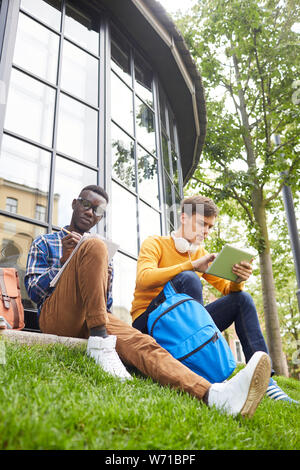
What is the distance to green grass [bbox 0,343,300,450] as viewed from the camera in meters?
1.30

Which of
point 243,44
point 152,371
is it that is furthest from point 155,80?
point 152,371

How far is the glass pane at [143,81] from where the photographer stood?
5863 millimetres

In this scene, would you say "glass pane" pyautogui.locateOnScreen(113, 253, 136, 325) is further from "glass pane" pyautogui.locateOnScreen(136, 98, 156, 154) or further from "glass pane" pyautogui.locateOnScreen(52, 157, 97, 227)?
"glass pane" pyautogui.locateOnScreen(136, 98, 156, 154)

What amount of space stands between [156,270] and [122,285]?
6.07ft

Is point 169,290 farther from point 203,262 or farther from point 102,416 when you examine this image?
point 102,416

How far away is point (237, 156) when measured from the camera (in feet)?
29.1

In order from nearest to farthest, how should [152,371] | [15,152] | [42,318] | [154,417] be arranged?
[154,417], [152,371], [42,318], [15,152]

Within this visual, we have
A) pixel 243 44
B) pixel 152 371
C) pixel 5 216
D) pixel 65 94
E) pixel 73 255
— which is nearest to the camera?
pixel 152 371

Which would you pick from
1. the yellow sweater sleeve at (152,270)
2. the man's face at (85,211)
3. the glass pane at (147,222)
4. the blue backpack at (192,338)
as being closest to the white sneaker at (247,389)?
the blue backpack at (192,338)

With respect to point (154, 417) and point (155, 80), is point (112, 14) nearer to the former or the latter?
point (155, 80)

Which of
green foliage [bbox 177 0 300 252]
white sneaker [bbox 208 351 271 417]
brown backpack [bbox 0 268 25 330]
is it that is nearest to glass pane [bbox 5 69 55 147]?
brown backpack [bbox 0 268 25 330]

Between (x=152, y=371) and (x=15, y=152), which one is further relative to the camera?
(x=15, y=152)

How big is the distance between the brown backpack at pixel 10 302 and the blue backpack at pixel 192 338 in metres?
0.98

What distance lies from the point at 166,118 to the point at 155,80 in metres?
0.63
